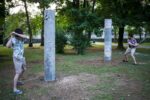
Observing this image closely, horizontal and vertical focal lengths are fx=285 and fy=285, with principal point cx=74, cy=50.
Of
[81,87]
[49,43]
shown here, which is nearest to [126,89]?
[81,87]

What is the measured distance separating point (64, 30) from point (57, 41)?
124cm

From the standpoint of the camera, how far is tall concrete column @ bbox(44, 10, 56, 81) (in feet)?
33.8

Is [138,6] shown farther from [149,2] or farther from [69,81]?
[69,81]

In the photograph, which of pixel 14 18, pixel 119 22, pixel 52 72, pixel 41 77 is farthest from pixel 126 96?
pixel 14 18

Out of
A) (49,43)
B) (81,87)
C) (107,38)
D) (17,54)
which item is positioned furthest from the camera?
(107,38)

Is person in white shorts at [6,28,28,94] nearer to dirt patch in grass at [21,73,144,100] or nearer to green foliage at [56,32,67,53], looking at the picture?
dirt patch in grass at [21,73,144,100]

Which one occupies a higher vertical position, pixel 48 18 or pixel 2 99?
pixel 48 18

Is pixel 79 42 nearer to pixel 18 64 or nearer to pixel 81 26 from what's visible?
pixel 81 26

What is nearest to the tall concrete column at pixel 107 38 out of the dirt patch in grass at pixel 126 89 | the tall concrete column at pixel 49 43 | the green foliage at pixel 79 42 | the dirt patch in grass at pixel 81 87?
the green foliage at pixel 79 42

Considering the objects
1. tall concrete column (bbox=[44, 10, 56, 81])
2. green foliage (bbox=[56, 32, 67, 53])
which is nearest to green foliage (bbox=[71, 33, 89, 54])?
green foliage (bbox=[56, 32, 67, 53])

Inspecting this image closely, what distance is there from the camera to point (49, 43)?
34.0 feet

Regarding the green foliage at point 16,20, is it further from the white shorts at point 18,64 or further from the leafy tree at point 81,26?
the white shorts at point 18,64

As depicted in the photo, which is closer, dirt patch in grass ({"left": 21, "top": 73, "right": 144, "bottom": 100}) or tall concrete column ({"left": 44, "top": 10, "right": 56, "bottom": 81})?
dirt patch in grass ({"left": 21, "top": 73, "right": 144, "bottom": 100})

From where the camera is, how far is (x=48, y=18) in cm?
1034
